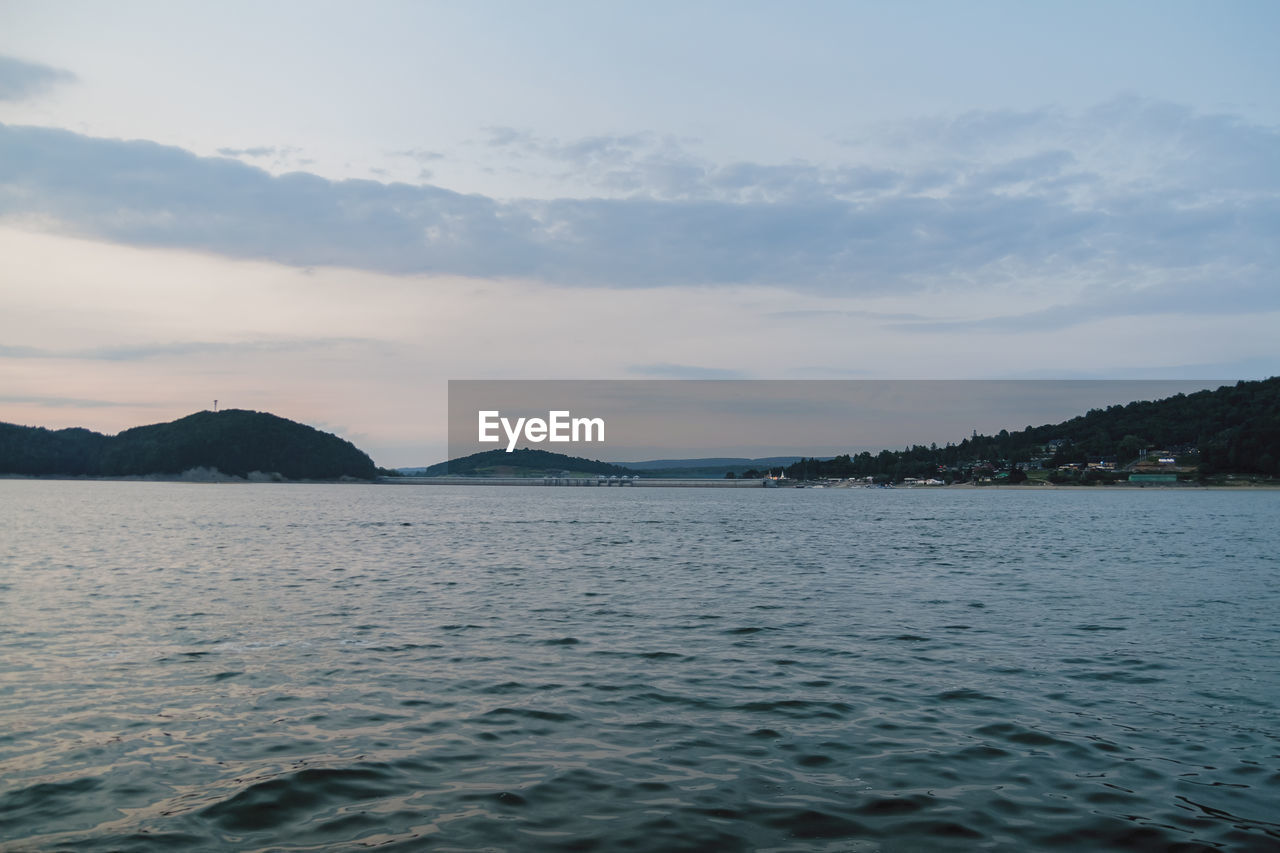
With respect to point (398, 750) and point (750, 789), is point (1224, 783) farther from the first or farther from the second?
point (398, 750)

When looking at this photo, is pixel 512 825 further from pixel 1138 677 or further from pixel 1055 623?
pixel 1055 623

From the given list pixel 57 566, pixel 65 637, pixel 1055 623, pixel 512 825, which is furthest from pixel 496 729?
pixel 57 566

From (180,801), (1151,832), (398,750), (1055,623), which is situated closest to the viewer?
(1151,832)

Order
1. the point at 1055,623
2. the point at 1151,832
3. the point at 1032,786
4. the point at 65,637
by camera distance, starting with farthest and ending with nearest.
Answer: the point at 1055,623
the point at 65,637
the point at 1032,786
the point at 1151,832

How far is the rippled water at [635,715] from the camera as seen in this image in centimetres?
1027

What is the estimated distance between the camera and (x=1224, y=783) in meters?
11.8

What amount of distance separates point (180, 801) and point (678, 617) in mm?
17400

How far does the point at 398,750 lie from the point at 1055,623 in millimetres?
21315

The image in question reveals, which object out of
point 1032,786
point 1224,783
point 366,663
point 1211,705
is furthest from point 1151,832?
point 366,663

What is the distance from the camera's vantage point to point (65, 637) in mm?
22172

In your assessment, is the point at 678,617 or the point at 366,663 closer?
the point at 366,663

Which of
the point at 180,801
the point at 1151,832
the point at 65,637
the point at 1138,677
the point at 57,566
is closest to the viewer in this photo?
the point at 1151,832

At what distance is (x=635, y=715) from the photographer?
592 inches

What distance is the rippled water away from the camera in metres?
10.3
